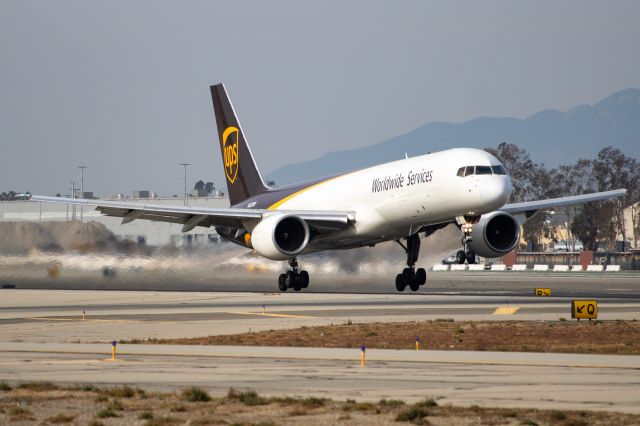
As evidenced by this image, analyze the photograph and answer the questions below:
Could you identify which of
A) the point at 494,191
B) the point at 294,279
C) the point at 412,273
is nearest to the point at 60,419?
the point at 494,191

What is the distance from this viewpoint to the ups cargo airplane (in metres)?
46.7

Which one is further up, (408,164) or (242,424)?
(408,164)

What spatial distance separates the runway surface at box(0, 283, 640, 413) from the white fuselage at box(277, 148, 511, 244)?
444 centimetres

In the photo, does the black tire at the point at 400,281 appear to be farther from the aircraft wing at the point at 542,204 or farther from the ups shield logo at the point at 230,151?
the ups shield logo at the point at 230,151

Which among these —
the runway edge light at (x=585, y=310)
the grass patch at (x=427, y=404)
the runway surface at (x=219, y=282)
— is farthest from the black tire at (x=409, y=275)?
the grass patch at (x=427, y=404)

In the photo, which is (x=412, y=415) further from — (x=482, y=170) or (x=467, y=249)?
(x=467, y=249)

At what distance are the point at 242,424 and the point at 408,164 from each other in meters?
34.8

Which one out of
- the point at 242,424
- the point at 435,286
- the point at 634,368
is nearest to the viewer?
the point at 242,424

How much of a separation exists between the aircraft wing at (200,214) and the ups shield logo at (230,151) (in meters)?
6.33

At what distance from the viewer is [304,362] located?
2502 centimetres

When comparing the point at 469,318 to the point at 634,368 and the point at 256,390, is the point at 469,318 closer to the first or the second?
the point at 634,368

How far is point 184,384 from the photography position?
67.9ft

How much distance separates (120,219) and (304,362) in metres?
80.7

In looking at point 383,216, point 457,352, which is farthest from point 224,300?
point 457,352
